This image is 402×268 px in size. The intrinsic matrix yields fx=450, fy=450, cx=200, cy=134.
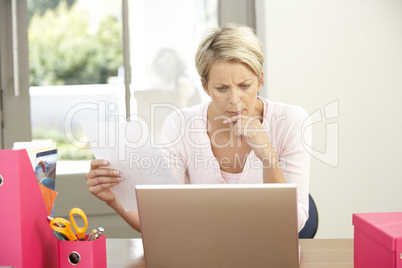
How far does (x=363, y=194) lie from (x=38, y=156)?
6.79 ft

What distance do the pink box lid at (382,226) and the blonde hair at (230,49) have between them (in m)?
0.75

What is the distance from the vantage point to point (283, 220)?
Answer: 925 mm

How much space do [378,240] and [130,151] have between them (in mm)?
682

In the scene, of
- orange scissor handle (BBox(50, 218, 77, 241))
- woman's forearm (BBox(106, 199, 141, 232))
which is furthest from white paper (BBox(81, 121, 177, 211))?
orange scissor handle (BBox(50, 218, 77, 241))

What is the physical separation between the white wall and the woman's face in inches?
38.4

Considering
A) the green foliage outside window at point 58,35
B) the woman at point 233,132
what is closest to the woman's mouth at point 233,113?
the woman at point 233,132

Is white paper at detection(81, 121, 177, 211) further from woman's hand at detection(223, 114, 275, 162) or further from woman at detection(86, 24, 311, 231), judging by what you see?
woman's hand at detection(223, 114, 275, 162)

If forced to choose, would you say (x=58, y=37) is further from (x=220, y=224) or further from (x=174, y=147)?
(x=220, y=224)

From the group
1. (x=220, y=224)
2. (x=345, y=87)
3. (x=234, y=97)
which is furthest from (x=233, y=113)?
(x=345, y=87)

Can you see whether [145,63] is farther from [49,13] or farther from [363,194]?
[363,194]

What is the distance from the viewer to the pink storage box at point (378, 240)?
2.68 feet

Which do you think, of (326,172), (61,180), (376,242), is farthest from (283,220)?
(61,180)

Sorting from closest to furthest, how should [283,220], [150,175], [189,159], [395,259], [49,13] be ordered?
[395,259], [283,220], [150,175], [189,159], [49,13]

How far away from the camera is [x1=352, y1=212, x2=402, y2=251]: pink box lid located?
2.71 feet
